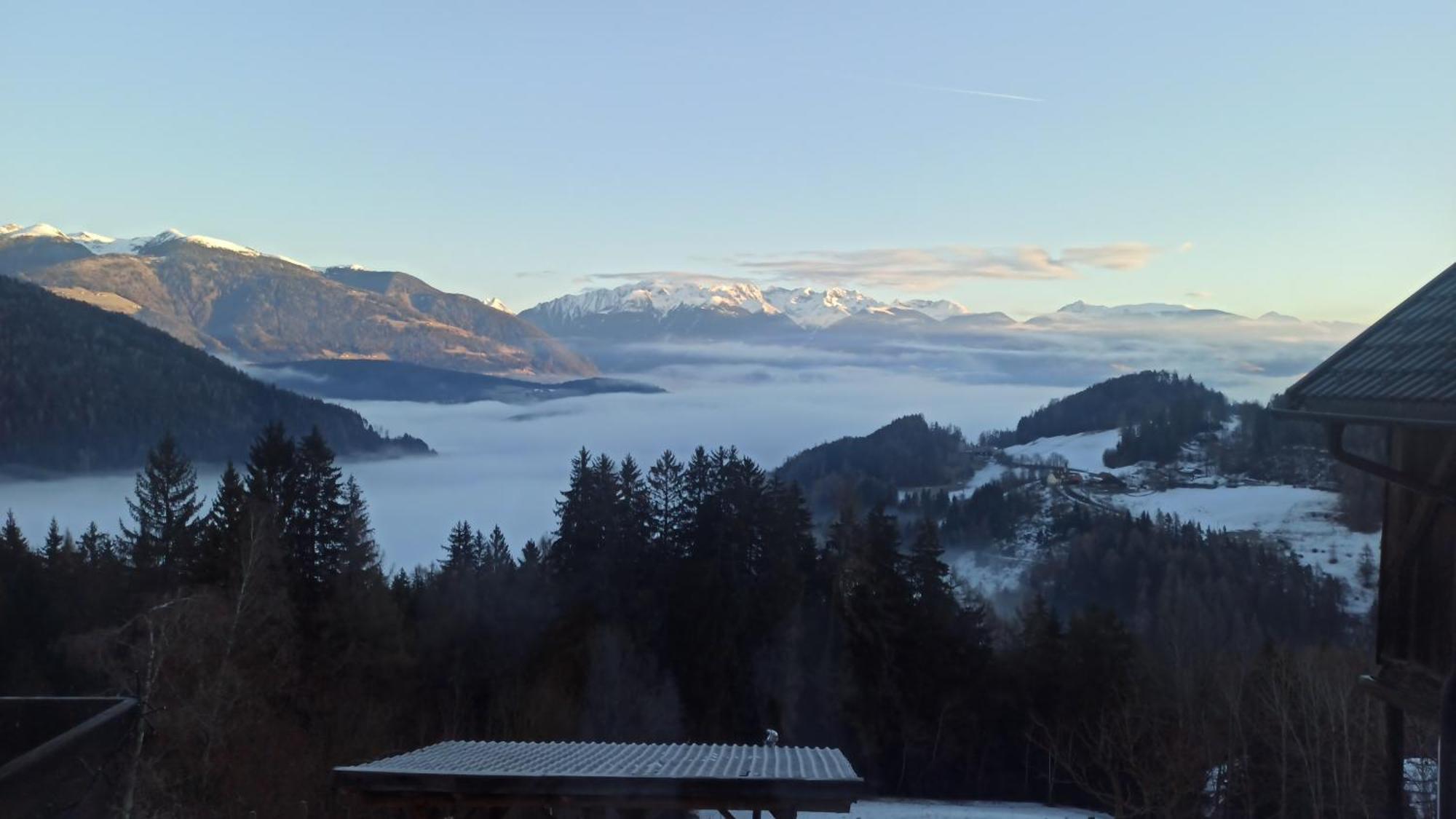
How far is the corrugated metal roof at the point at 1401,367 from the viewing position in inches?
204

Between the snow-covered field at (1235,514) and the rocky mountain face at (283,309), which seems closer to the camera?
the snow-covered field at (1235,514)

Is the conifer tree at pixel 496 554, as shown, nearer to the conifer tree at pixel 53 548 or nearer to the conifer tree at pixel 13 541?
the conifer tree at pixel 53 548

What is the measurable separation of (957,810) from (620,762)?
73.1ft

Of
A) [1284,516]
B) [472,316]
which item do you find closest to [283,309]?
[472,316]

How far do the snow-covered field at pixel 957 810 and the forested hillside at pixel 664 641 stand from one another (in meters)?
1.14

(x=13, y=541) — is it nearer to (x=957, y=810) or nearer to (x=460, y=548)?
(x=460, y=548)

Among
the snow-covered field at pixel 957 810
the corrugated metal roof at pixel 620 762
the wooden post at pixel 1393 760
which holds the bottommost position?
the snow-covered field at pixel 957 810

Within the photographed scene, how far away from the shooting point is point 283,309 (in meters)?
125

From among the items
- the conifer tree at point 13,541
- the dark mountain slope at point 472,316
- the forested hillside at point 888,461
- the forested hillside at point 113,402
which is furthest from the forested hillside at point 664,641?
the dark mountain slope at point 472,316

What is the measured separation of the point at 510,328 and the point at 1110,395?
251ft

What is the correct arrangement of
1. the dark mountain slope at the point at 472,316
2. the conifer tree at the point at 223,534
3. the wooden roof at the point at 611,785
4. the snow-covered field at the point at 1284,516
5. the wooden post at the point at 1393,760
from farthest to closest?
the dark mountain slope at the point at 472,316
the snow-covered field at the point at 1284,516
the conifer tree at the point at 223,534
the wooden roof at the point at 611,785
the wooden post at the point at 1393,760

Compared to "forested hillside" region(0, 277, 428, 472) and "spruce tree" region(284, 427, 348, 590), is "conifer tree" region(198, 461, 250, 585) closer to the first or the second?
"spruce tree" region(284, 427, 348, 590)

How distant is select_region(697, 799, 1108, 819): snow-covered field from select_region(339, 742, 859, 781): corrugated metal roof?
15.4 metres

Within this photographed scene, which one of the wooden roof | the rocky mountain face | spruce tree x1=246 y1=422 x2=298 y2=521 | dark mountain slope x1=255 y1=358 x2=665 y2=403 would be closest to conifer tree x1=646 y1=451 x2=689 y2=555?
spruce tree x1=246 y1=422 x2=298 y2=521
